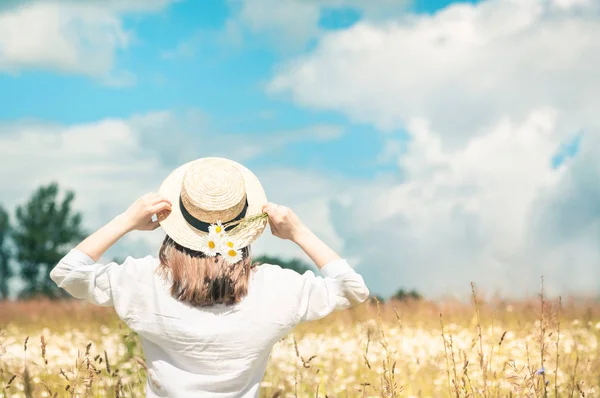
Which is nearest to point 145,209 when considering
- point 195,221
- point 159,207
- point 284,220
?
point 159,207

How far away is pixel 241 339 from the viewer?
316 cm

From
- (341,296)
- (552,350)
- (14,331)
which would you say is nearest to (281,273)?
(341,296)

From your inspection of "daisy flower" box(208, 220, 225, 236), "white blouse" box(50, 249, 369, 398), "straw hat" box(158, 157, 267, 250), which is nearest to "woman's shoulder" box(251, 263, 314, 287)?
"white blouse" box(50, 249, 369, 398)

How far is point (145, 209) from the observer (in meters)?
3.33

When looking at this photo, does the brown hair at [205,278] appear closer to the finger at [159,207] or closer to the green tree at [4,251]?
the finger at [159,207]

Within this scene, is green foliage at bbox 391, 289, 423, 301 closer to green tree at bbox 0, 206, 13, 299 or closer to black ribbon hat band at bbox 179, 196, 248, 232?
black ribbon hat band at bbox 179, 196, 248, 232

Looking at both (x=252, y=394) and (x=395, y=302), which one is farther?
(x=395, y=302)

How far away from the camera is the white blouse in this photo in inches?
124

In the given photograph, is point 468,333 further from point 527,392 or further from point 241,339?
point 241,339

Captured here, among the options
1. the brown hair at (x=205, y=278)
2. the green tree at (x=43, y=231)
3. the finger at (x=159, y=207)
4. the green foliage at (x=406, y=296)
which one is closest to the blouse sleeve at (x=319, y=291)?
the brown hair at (x=205, y=278)

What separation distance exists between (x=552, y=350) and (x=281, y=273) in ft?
16.0

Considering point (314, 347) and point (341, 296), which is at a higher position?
point (314, 347)

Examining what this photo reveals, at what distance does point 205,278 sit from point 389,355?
1425 mm

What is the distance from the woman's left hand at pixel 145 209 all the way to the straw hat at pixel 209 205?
0.13ft
